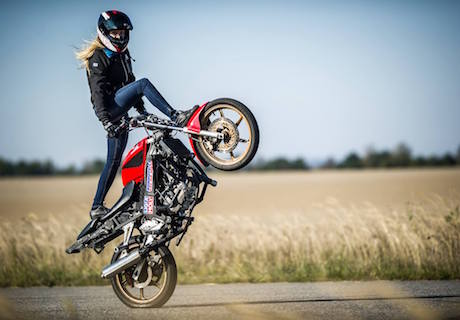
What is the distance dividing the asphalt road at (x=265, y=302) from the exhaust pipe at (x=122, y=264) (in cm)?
49

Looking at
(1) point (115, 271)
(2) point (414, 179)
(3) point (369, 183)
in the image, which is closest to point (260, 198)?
(3) point (369, 183)

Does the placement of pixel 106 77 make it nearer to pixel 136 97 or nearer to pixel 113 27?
pixel 136 97

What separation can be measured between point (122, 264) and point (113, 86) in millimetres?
2087

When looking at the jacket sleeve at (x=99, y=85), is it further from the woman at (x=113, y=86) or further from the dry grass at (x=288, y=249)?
the dry grass at (x=288, y=249)

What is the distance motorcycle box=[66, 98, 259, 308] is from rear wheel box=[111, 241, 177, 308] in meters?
0.01

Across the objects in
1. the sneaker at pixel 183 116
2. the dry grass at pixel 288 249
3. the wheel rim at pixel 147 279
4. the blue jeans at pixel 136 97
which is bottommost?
the dry grass at pixel 288 249

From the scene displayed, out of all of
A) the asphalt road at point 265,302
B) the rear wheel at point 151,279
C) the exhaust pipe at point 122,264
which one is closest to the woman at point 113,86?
the exhaust pipe at point 122,264

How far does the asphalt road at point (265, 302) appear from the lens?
7215 mm

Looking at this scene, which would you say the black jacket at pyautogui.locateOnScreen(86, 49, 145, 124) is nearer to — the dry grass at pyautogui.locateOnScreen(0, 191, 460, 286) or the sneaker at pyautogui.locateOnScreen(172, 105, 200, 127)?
the sneaker at pyautogui.locateOnScreen(172, 105, 200, 127)

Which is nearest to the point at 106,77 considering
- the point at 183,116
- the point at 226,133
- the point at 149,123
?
the point at 149,123

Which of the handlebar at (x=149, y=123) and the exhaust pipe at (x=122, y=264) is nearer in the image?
the handlebar at (x=149, y=123)

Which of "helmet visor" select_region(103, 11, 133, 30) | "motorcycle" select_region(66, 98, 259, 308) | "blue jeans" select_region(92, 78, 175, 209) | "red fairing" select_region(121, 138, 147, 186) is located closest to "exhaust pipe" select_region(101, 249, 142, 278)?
"motorcycle" select_region(66, 98, 259, 308)

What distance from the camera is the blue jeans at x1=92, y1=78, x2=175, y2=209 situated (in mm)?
7102

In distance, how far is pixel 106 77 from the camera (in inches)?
289
